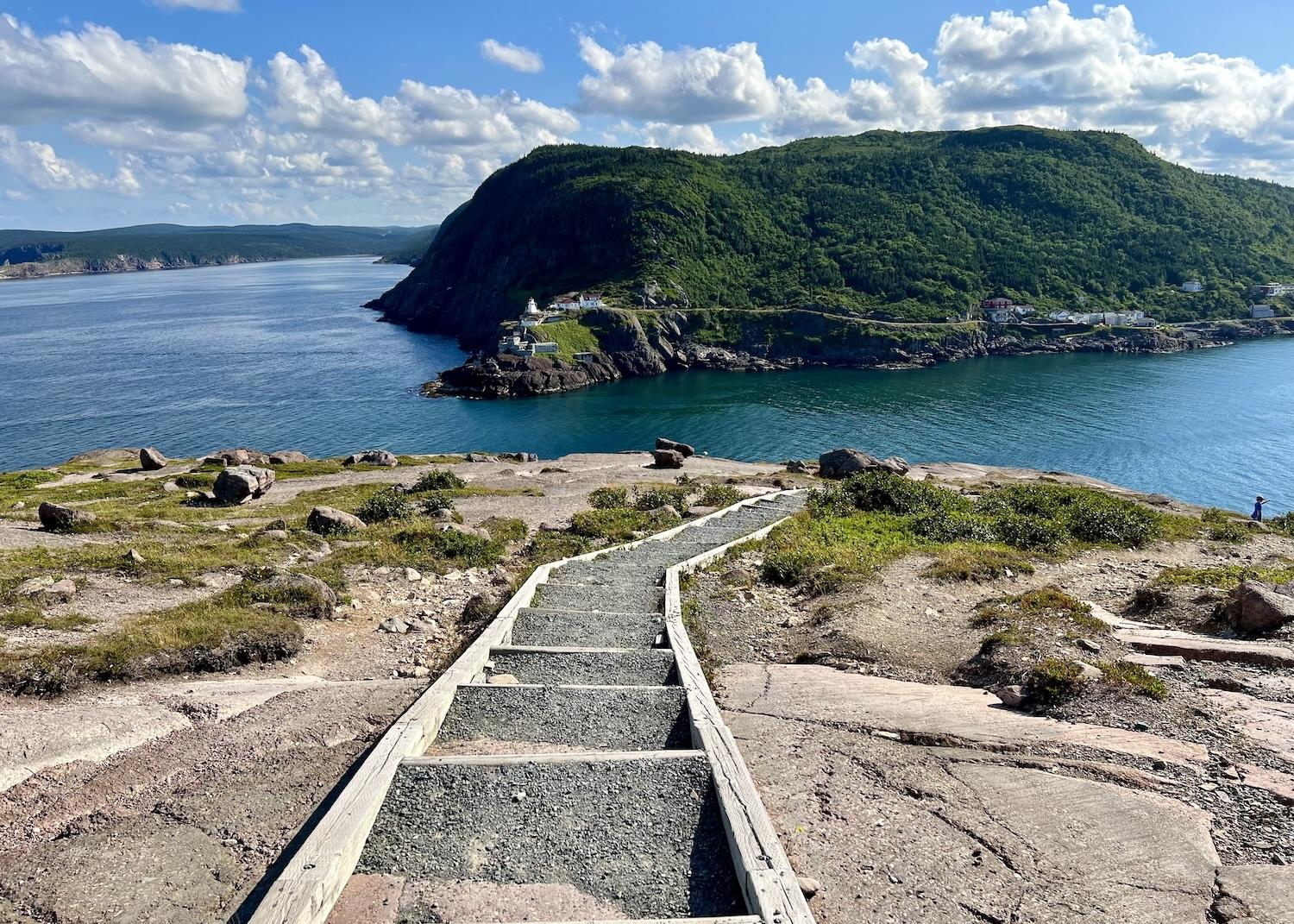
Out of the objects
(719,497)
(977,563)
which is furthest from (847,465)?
(977,563)

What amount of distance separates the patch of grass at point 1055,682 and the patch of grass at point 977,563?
594 centimetres

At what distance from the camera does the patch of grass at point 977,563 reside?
15.6m

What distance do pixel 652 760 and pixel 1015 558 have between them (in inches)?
530

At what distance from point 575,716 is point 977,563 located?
11156 millimetres

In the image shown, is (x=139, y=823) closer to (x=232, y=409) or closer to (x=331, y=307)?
(x=232, y=409)

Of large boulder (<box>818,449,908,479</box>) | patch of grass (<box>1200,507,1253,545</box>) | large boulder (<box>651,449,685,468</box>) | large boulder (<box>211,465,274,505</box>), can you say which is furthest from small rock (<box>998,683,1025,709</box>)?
large boulder (<box>651,449,685,468</box>)

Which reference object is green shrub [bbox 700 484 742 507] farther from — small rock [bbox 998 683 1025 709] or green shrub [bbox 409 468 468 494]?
small rock [bbox 998 683 1025 709]

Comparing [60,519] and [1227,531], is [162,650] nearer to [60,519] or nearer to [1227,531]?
[60,519]

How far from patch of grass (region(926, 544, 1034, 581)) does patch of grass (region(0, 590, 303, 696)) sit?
12.7m

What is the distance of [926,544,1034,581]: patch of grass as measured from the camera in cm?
1562

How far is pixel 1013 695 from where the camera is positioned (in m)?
9.51

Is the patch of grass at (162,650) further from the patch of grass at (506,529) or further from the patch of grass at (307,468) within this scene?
the patch of grass at (307,468)

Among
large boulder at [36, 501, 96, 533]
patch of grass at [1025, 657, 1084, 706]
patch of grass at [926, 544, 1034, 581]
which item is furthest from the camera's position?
large boulder at [36, 501, 96, 533]

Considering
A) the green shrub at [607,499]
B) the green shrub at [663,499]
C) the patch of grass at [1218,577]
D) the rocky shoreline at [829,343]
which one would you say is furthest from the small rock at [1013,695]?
the rocky shoreline at [829,343]
